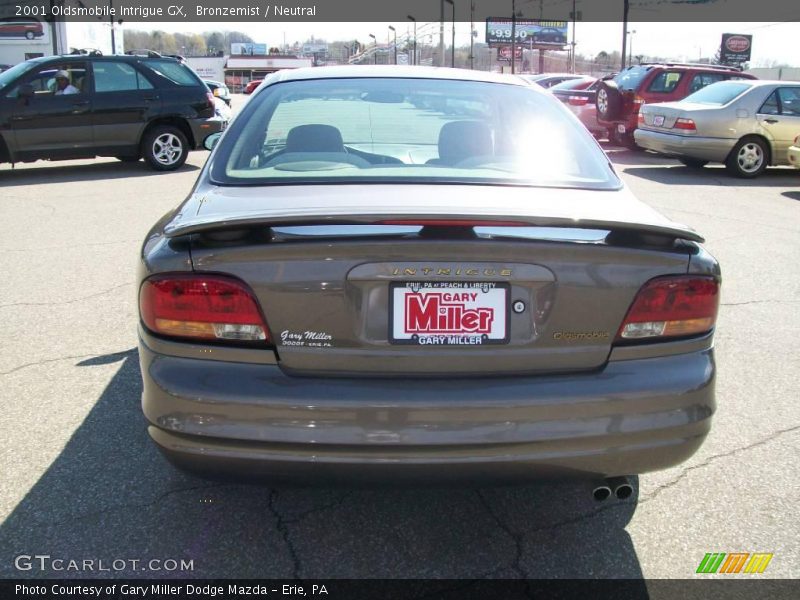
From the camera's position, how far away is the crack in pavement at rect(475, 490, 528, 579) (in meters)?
2.53

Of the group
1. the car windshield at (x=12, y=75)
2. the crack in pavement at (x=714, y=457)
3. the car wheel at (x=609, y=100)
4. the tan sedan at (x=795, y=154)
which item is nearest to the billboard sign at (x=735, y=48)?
the car wheel at (x=609, y=100)

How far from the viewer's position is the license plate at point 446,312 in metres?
2.20

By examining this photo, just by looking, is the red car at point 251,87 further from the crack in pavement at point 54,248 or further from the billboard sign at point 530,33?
the billboard sign at point 530,33

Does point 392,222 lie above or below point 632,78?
below

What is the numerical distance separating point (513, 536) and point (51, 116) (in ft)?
36.1

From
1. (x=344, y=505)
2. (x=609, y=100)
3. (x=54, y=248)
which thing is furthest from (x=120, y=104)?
(x=344, y=505)

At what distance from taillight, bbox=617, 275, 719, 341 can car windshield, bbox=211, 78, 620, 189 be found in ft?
2.03

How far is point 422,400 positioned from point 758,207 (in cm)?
901

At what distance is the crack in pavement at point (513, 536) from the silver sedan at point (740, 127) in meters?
10.9

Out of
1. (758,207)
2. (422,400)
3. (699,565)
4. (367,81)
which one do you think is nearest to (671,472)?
(699,565)

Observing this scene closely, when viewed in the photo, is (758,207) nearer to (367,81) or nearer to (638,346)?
(367,81)

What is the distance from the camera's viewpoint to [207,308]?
88.7 inches

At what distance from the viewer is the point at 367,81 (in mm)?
3551

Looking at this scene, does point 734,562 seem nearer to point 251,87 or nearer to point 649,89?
point 251,87
